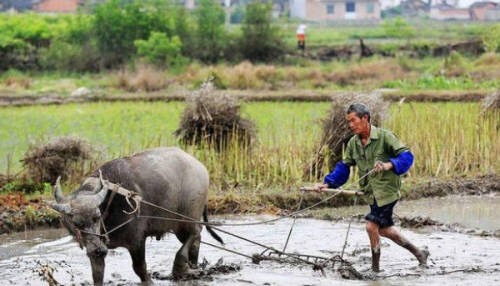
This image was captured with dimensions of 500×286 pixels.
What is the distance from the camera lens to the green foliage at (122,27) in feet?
119

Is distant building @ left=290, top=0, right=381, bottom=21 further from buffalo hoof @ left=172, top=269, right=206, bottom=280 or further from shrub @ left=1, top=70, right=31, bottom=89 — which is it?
buffalo hoof @ left=172, top=269, right=206, bottom=280

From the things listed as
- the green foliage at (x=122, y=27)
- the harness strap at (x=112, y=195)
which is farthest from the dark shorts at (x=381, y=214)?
the green foliage at (x=122, y=27)

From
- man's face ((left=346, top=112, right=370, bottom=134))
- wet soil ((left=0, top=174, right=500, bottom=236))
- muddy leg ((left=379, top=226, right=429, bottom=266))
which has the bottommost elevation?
wet soil ((left=0, top=174, right=500, bottom=236))

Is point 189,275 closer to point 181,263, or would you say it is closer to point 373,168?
point 181,263

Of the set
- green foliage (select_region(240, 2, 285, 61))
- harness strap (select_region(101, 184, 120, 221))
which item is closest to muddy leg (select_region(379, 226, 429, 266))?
harness strap (select_region(101, 184, 120, 221))

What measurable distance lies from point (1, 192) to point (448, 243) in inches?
223

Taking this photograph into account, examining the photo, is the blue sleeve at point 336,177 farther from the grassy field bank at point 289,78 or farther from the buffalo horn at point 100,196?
the grassy field bank at point 289,78

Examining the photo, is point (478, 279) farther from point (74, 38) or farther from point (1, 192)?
point (74, 38)

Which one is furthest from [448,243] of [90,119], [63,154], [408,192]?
[90,119]

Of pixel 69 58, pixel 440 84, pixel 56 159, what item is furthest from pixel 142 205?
pixel 69 58

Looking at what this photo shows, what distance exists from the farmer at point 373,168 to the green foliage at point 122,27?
29.2 m

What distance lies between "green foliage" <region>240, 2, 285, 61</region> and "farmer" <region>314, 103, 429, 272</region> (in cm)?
2884

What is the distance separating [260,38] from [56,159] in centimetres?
2505

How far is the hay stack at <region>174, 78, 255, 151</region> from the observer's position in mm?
12281
